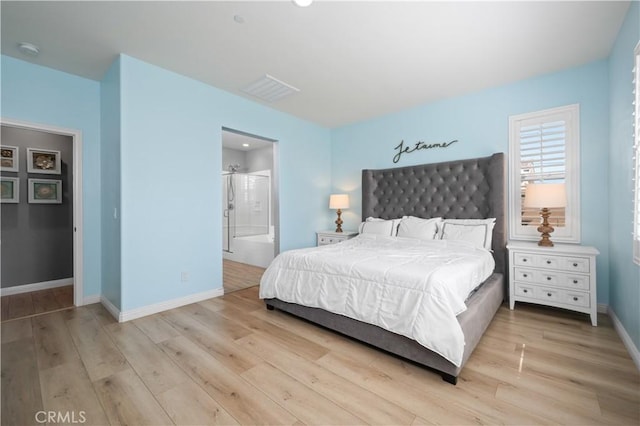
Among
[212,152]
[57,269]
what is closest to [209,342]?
[212,152]

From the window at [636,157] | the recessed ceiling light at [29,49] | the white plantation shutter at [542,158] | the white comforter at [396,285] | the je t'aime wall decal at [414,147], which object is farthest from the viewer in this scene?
the je t'aime wall decal at [414,147]

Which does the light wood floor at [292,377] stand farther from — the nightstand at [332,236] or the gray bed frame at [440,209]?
the nightstand at [332,236]

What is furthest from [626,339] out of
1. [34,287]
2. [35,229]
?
[35,229]

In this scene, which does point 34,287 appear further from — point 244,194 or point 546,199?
point 546,199

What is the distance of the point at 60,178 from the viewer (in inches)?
157

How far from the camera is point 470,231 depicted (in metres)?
3.24

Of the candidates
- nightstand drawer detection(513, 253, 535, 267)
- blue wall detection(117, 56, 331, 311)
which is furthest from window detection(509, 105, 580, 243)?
blue wall detection(117, 56, 331, 311)

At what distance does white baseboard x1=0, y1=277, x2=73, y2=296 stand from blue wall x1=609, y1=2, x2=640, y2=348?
630 centimetres

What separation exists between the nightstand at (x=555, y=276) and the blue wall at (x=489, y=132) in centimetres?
51

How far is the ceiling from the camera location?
83.7 inches

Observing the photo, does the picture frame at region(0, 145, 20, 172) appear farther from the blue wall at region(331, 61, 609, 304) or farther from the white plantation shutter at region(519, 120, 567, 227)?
the white plantation shutter at region(519, 120, 567, 227)

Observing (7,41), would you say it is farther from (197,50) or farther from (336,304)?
(336,304)

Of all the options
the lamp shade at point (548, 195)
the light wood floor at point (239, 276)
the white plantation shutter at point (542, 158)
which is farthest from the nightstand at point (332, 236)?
the lamp shade at point (548, 195)

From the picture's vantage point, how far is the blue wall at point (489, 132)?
2.85 metres
